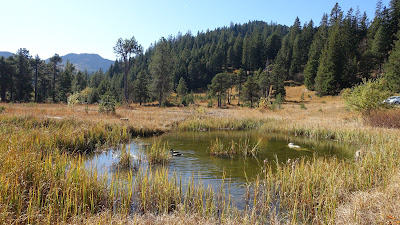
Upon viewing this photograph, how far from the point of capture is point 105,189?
18.9 feet

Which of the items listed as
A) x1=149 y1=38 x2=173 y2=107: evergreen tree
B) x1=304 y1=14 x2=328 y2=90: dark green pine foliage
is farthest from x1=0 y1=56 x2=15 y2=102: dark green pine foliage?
x1=304 y1=14 x2=328 y2=90: dark green pine foliage

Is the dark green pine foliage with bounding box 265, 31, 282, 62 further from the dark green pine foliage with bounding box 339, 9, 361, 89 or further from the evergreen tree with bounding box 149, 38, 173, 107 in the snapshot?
the evergreen tree with bounding box 149, 38, 173, 107

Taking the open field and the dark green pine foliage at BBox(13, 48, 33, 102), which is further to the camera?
the dark green pine foliage at BBox(13, 48, 33, 102)

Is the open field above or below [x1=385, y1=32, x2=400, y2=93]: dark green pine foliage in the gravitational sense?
below

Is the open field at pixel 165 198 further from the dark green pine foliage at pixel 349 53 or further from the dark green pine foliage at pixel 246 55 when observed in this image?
the dark green pine foliage at pixel 246 55

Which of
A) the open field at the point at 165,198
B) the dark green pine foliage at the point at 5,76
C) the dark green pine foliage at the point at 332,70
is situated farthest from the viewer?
the dark green pine foliage at the point at 332,70

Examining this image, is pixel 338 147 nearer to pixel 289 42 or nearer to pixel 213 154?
pixel 213 154

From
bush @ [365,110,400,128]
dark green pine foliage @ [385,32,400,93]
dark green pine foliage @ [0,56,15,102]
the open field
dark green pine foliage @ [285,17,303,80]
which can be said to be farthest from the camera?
dark green pine foliage @ [285,17,303,80]

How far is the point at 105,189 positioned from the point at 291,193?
→ 4.80 metres

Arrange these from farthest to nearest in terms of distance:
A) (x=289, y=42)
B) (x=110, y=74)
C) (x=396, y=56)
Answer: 1. (x=110, y=74)
2. (x=289, y=42)
3. (x=396, y=56)

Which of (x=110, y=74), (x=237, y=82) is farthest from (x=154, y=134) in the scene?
(x=110, y=74)

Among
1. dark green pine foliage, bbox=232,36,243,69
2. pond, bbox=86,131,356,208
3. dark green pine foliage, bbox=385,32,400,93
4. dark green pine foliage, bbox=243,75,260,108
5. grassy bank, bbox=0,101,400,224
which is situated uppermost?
dark green pine foliage, bbox=232,36,243,69

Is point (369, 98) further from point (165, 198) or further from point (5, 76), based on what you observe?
point (5, 76)

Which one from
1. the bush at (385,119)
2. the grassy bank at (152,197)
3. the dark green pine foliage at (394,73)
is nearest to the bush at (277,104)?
the bush at (385,119)
